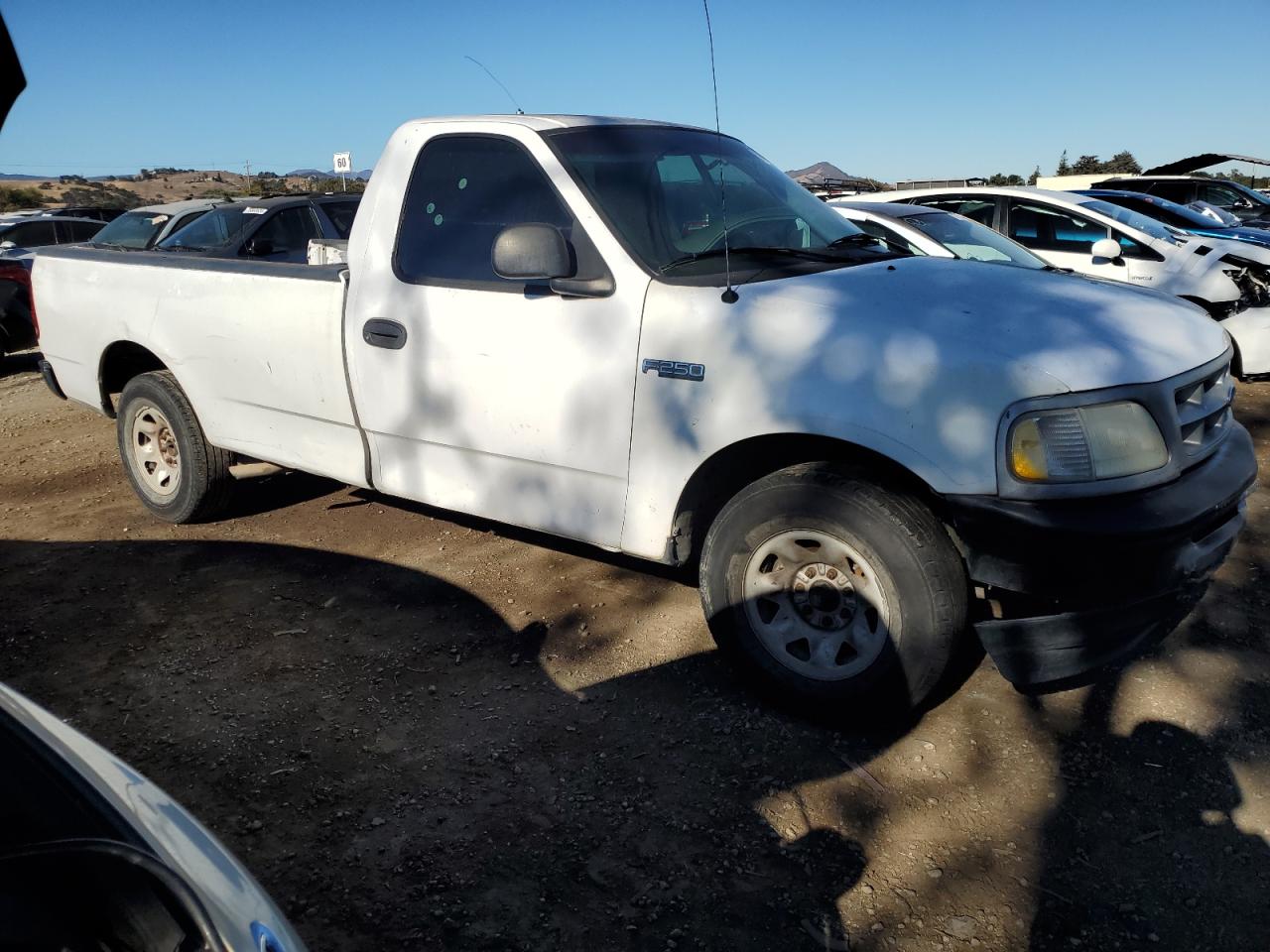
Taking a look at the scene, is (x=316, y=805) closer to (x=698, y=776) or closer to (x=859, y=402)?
(x=698, y=776)

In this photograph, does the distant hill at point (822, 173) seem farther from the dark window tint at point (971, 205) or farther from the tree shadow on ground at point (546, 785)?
the tree shadow on ground at point (546, 785)

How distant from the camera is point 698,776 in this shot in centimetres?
314

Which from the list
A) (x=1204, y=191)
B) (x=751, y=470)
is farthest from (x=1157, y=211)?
(x=751, y=470)

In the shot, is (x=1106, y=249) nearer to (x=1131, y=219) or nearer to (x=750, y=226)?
(x=1131, y=219)

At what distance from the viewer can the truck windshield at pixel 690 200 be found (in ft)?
12.0

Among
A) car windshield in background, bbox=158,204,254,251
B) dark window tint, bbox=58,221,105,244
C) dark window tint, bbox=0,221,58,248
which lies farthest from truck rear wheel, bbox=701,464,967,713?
dark window tint, bbox=58,221,105,244

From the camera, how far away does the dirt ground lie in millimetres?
2578

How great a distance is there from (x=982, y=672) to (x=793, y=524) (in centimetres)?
115

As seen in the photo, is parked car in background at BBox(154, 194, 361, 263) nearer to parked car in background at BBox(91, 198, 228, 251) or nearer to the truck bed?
parked car in background at BBox(91, 198, 228, 251)

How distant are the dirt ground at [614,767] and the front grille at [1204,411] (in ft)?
3.14

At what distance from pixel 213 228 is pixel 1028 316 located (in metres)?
9.73

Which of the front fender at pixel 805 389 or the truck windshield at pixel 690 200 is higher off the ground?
the truck windshield at pixel 690 200

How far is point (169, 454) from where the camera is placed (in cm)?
546

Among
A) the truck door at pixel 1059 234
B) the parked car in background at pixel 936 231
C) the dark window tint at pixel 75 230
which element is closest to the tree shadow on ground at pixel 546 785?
the parked car in background at pixel 936 231
